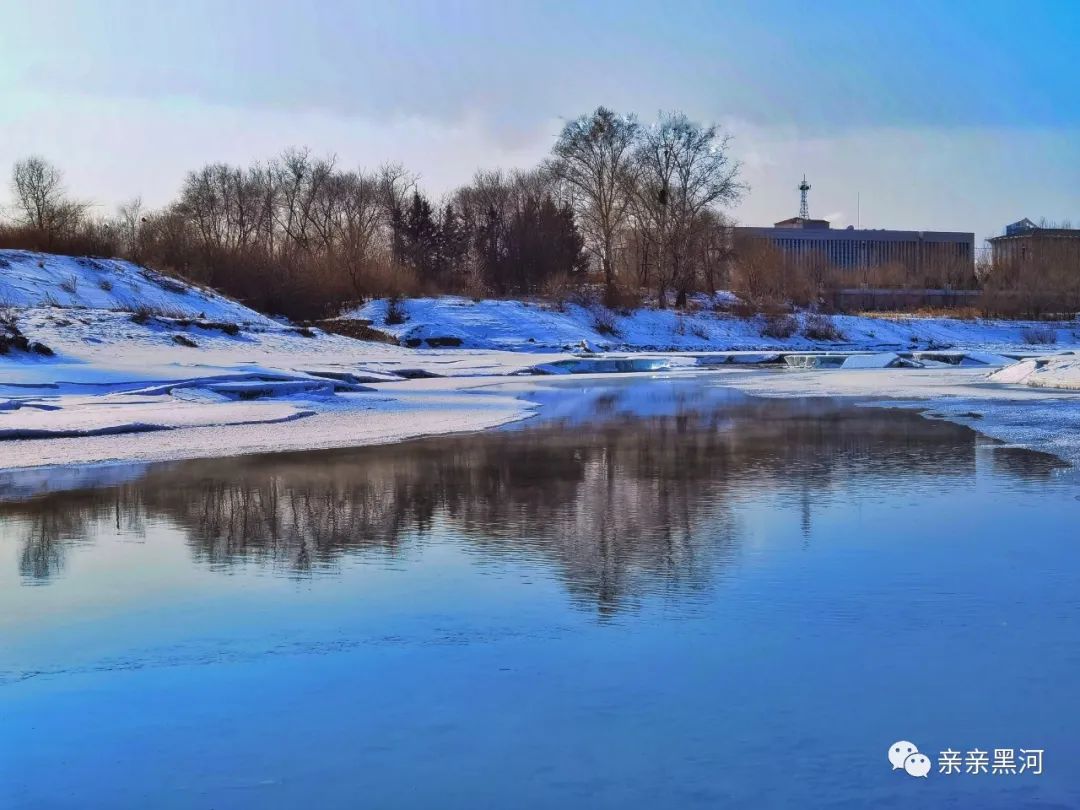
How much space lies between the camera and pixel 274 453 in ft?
42.7

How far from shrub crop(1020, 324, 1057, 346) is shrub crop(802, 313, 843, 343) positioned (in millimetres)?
11311

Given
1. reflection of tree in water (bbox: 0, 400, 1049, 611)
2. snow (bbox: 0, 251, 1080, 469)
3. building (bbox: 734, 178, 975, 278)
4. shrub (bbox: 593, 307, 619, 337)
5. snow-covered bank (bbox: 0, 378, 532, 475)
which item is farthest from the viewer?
building (bbox: 734, 178, 975, 278)

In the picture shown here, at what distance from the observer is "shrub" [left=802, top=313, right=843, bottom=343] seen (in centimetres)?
6144

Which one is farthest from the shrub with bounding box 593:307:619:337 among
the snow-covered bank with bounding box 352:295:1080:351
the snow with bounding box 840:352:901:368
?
the snow with bounding box 840:352:901:368

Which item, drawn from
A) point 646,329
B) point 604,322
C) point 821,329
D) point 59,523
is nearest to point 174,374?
point 59,523

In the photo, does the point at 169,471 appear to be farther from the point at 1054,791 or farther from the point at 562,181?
the point at 562,181

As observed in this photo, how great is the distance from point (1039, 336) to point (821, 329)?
13.8 meters

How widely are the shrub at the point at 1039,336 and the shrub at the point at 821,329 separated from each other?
1131 cm

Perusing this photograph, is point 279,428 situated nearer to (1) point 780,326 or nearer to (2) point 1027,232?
(1) point 780,326

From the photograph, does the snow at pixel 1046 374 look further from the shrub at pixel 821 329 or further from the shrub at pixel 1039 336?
the shrub at pixel 1039 336

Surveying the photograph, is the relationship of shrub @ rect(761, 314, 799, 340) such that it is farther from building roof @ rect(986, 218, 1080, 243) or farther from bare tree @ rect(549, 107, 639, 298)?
building roof @ rect(986, 218, 1080, 243)

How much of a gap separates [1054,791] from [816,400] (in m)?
Result: 18.9

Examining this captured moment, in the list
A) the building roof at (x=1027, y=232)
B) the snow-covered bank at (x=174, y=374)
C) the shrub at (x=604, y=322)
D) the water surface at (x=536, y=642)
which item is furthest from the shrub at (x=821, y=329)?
the building roof at (x=1027, y=232)

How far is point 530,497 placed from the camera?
31.9 ft
